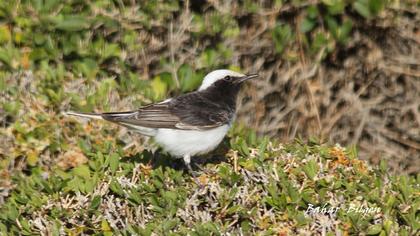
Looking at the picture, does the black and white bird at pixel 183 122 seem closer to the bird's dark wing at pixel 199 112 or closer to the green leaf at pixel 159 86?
the bird's dark wing at pixel 199 112

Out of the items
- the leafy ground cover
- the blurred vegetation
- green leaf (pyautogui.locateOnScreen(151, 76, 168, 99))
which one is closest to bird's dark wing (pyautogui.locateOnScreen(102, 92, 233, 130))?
the blurred vegetation

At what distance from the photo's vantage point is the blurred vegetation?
6348 millimetres

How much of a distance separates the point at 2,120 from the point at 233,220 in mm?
3459

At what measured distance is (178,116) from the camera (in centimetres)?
830

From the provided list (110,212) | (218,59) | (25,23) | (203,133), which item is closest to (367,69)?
(218,59)

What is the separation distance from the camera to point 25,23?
31.4 ft

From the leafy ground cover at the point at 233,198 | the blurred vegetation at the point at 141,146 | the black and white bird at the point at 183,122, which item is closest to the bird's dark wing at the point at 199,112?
the black and white bird at the point at 183,122

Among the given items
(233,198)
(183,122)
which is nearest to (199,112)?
(183,122)

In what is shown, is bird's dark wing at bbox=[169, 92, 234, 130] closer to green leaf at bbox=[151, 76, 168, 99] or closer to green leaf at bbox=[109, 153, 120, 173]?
green leaf at bbox=[109, 153, 120, 173]

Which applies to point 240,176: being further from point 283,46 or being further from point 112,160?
point 283,46

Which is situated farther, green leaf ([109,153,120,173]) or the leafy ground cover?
green leaf ([109,153,120,173])

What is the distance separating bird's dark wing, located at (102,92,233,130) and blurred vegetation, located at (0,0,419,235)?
1.06 ft

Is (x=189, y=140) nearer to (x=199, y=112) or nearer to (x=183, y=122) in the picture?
(x=183, y=122)

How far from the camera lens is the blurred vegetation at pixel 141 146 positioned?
6348 mm
